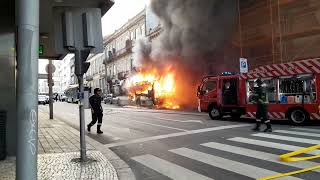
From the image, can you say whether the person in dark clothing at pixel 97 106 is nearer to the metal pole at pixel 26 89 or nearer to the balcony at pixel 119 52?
the metal pole at pixel 26 89

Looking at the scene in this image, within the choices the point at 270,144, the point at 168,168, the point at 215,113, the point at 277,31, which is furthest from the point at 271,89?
the point at 168,168

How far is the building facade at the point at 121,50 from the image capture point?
5550 centimetres

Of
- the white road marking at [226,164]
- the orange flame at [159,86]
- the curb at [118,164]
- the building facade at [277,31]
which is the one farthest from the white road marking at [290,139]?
the orange flame at [159,86]

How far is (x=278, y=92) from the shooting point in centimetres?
1645

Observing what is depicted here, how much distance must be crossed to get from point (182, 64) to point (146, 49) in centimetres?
792

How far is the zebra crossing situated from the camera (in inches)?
302

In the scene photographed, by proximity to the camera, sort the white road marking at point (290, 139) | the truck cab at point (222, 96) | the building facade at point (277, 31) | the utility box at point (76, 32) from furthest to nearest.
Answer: the building facade at point (277, 31)
the truck cab at point (222, 96)
the white road marking at point (290, 139)
the utility box at point (76, 32)

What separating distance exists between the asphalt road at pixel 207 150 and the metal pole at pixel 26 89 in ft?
11.2

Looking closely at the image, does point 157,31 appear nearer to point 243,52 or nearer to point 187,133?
A: point 243,52

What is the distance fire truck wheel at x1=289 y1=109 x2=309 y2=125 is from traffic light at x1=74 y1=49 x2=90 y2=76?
31.2ft

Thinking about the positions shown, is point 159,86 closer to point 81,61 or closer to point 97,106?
point 97,106

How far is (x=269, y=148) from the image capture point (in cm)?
998

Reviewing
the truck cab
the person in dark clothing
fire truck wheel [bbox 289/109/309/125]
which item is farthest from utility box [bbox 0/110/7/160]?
the truck cab

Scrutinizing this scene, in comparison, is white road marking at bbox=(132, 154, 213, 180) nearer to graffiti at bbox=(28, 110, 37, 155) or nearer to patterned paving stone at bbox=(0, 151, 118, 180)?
patterned paving stone at bbox=(0, 151, 118, 180)
